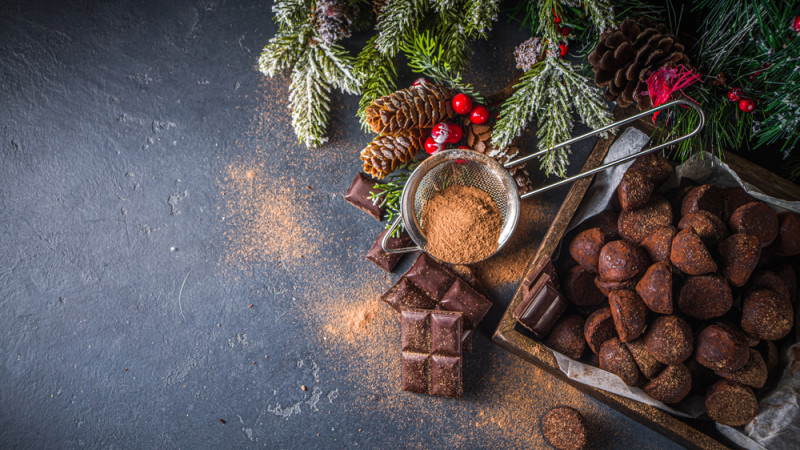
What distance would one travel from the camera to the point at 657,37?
4.37 feet

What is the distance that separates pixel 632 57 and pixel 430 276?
1.11 metres

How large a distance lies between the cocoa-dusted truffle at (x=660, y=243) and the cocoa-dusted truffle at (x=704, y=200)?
12cm

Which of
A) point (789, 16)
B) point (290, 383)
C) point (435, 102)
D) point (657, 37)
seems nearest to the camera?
point (789, 16)

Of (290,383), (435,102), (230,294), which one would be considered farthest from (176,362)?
(435,102)

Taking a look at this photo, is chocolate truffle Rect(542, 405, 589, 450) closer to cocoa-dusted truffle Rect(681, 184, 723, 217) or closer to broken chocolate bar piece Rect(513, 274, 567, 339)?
broken chocolate bar piece Rect(513, 274, 567, 339)

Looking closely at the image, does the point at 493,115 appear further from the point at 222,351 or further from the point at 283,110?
the point at 222,351

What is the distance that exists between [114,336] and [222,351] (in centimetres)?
A: 55

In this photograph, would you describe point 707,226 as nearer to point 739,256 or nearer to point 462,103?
point 739,256

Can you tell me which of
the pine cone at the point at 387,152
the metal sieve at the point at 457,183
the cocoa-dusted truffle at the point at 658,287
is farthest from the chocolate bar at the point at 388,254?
the cocoa-dusted truffle at the point at 658,287

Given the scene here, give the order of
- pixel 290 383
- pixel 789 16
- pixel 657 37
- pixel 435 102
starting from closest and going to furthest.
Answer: pixel 789 16
pixel 657 37
pixel 435 102
pixel 290 383

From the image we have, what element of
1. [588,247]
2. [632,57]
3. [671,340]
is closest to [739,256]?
[671,340]

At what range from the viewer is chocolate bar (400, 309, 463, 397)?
71.6 inches

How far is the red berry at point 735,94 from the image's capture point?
1.40 m

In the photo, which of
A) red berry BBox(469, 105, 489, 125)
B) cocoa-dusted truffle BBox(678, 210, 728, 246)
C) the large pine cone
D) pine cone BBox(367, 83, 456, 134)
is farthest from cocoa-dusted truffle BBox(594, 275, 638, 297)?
pine cone BBox(367, 83, 456, 134)
